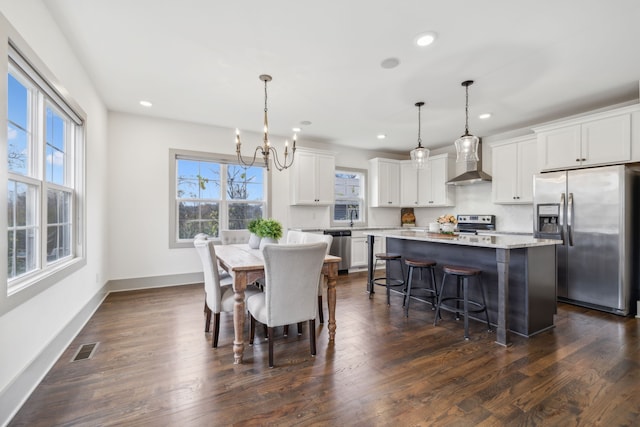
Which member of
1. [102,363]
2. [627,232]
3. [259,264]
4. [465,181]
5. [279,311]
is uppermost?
[465,181]

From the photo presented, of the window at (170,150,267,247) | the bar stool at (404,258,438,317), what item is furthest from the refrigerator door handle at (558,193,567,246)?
the window at (170,150,267,247)

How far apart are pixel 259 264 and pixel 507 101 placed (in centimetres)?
382

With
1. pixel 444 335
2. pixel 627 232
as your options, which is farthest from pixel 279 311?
pixel 627 232

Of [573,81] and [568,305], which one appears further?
[568,305]

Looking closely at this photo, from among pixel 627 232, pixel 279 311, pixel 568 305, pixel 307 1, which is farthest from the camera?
pixel 568 305

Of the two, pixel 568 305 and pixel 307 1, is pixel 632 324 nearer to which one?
pixel 568 305

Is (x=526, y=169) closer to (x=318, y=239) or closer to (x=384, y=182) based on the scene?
(x=384, y=182)

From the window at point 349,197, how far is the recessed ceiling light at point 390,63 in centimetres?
346

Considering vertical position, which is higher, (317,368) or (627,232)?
(627,232)

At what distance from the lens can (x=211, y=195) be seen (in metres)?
5.04

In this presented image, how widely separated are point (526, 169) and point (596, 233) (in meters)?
1.49

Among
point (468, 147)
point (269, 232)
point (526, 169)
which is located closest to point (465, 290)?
point (468, 147)

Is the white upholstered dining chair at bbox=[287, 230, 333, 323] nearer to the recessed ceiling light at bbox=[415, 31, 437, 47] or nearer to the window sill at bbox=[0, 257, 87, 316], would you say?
the recessed ceiling light at bbox=[415, 31, 437, 47]

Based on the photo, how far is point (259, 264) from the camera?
2355mm
